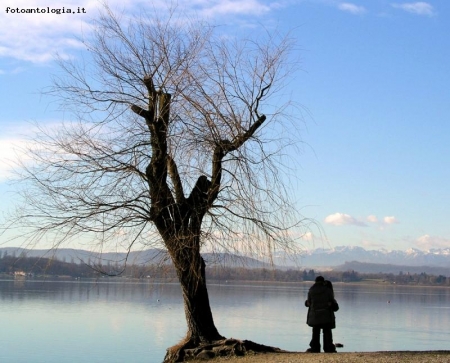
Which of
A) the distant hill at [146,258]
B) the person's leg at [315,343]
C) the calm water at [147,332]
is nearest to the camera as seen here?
the distant hill at [146,258]

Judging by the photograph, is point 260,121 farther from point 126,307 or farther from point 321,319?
point 126,307

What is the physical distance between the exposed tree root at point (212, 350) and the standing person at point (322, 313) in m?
0.93

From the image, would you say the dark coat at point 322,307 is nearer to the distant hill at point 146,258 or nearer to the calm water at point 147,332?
the distant hill at point 146,258

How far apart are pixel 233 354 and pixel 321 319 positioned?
1.96 metres

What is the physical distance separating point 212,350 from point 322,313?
2.29m

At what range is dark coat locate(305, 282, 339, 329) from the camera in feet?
44.4

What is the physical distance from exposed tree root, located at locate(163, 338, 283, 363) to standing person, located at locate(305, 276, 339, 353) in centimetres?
93

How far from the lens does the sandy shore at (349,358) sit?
36.9ft

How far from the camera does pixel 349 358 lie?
11430 millimetres

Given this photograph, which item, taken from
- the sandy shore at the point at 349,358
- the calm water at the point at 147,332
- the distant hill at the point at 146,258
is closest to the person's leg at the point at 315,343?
the sandy shore at the point at 349,358

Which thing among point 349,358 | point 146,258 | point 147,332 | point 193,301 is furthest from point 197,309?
point 147,332

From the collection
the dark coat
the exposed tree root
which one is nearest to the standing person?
the dark coat

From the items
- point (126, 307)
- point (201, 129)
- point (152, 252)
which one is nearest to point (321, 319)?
point (152, 252)

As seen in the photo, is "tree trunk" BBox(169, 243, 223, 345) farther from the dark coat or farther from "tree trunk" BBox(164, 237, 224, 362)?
the dark coat
